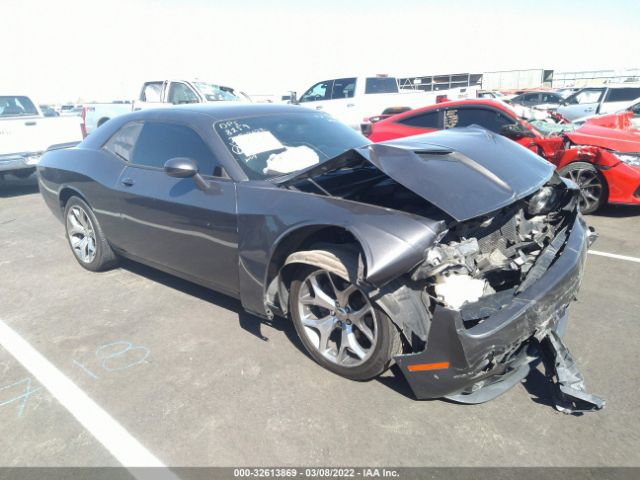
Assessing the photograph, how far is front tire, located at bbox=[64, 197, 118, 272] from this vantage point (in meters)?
4.51

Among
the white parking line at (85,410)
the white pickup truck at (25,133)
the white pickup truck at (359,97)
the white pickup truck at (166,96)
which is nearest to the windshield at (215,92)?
the white pickup truck at (166,96)

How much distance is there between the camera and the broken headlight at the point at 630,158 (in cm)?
561

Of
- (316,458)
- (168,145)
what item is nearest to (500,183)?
(316,458)

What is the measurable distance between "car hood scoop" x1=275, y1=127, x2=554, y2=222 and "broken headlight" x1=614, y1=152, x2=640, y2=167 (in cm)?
312

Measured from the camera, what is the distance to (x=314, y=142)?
149 inches

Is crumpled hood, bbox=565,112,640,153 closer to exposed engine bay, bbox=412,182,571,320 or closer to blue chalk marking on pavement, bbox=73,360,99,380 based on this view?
exposed engine bay, bbox=412,182,571,320

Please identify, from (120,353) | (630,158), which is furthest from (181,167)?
(630,158)

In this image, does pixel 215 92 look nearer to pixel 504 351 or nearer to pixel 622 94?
pixel 504 351

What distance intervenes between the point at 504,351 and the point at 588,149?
4.67 meters

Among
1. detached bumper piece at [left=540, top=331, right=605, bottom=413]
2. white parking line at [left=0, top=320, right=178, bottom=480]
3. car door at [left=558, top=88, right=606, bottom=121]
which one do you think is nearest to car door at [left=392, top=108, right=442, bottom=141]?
detached bumper piece at [left=540, top=331, right=605, bottom=413]

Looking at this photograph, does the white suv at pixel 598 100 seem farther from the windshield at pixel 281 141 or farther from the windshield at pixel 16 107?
the windshield at pixel 16 107

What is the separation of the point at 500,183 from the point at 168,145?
8.38 feet

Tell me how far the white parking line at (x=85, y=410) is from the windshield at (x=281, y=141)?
1.74 m

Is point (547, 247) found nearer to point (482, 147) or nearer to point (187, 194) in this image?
point (482, 147)
